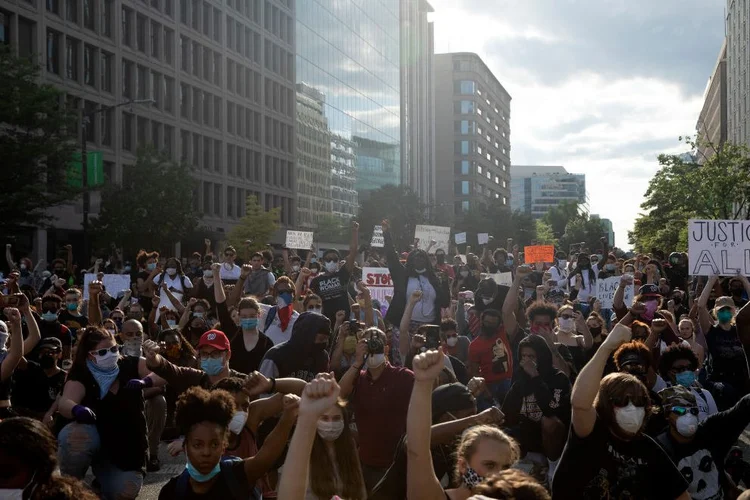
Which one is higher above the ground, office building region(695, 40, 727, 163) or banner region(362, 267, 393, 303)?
office building region(695, 40, 727, 163)

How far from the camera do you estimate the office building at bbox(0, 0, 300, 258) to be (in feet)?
154

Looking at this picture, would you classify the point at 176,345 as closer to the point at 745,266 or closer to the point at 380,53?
the point at 745,266

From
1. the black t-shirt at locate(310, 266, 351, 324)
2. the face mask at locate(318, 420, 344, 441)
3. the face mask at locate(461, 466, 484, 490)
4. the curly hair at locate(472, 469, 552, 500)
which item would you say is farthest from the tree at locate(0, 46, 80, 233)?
the curly hair at locate(472, 469, 552, 500)

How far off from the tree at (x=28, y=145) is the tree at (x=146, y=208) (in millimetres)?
7272

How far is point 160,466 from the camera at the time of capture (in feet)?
34.3

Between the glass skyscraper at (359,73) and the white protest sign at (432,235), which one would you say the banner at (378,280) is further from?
the glass skyscraper at (359,73)

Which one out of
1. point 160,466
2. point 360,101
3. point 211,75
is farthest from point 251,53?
point 160,466

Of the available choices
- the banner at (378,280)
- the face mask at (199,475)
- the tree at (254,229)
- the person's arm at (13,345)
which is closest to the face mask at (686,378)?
the face mask at (199,475)

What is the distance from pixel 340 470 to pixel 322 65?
8193 centimetres

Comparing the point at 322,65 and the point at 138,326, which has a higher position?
the point at 322,65

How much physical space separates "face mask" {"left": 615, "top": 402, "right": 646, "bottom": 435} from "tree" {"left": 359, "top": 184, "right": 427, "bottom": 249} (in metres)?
73.3

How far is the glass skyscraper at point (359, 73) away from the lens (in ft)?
273

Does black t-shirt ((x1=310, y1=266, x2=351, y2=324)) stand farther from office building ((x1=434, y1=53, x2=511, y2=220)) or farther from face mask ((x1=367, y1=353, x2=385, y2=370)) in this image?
office building ((x1=434, y1=53, x2=511, y2=220))

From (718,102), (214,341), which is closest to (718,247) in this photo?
(214,341)
